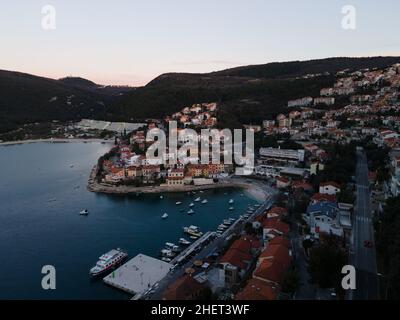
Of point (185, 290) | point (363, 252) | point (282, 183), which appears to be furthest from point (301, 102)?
point (185, 290)

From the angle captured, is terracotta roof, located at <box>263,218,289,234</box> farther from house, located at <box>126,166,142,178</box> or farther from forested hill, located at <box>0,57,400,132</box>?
forested hill, located at <box>0,57,400,132</box>

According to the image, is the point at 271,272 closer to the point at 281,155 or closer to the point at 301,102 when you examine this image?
the point at 281,155

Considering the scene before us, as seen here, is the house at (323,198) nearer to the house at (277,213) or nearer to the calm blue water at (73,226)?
the house at (277,213)

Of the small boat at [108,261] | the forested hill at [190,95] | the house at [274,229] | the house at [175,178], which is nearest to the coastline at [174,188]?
the house at [175,178]

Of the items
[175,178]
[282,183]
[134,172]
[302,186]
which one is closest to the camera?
[302,186]
